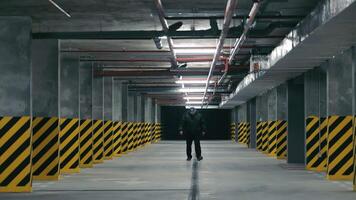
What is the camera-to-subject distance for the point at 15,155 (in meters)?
15.1

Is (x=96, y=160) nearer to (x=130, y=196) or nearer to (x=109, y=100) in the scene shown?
(x=109, y=100)

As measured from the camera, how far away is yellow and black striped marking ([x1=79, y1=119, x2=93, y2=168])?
23203mm

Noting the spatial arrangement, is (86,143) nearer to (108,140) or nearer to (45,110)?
(108,140)

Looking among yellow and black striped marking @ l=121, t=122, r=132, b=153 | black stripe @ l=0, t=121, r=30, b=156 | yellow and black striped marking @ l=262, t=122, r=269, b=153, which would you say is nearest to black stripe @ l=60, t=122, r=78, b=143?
black stripe @ l=0, t=121, r=30, b=156

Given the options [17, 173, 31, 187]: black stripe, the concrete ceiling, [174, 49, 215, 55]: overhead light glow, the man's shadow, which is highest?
the concrete ceiling

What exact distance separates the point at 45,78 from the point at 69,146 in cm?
286

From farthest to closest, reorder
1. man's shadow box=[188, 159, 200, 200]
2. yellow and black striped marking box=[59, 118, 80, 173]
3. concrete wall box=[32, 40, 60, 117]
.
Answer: yellow and black striped marking box=[59, 118, 80, 173]
concrete wall box=[32, 40, 60, 117]
man's shadow box=[188, 159, 200, 200]

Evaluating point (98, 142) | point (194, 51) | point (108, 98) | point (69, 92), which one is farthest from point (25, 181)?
point (108, 98)

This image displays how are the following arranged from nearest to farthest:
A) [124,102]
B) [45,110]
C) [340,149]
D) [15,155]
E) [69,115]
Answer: [15,155] < [340,149] < [45,110] < [69,115] < [124,102]

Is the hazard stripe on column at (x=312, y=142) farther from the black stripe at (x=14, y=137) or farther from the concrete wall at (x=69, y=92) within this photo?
the black stripe at (x=14, y=137)

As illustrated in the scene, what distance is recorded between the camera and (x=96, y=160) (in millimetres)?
25672

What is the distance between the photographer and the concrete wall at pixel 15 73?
50.4 feet

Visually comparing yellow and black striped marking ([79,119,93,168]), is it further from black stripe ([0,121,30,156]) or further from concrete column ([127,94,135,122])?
concrete column ([127,94,135,122])

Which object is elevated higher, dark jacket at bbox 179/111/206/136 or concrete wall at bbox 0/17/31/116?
concrete wall at bbox 0/17/31/116
